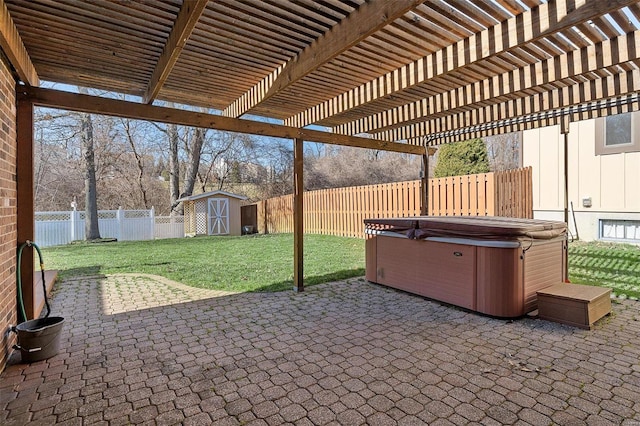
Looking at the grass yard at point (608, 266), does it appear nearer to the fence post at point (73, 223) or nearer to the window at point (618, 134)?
the window at point (618, 134)

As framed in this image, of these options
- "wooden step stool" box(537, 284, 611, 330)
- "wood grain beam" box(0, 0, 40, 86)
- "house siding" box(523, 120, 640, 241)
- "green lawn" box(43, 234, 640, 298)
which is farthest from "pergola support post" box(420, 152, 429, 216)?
"wood grain beam" box(0, 0, 40, 86)

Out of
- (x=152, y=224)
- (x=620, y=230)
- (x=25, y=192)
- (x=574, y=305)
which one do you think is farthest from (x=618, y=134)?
(x=152, y=224)

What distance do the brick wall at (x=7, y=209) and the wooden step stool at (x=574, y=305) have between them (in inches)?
197

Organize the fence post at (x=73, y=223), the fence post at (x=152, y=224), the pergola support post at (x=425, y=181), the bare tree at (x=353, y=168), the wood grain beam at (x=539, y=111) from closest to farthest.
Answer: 1. the wood grain beam at (x=539, y=111)
2. the pergola support post at (x=425, y=181)
3. the fence post at (x=73, y=223)
4. the fence post at (x=152, y=224)
5. the bare tree at (x=353, y=168)

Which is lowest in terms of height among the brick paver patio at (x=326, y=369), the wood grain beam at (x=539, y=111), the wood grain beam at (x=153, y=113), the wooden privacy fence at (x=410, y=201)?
the brick paver patio at (x=326, y=369)

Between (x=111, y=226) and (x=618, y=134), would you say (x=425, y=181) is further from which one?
(x=111, y=226)

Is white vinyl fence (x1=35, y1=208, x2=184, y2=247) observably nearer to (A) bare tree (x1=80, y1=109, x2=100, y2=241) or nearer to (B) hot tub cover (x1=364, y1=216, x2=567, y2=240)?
(A) bare tree (x1=80, y1=109, x2=100, y2=241)

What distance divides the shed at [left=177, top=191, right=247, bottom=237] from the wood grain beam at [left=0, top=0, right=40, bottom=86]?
12825mm

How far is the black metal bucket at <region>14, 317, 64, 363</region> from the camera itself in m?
2.84

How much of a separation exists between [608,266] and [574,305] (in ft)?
11.6

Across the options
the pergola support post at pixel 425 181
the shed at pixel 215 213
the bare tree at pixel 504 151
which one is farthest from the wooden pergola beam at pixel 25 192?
the bare tree at pixel 504 151

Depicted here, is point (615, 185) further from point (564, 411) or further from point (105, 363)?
point (105, 363)

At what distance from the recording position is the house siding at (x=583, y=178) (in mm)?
7957

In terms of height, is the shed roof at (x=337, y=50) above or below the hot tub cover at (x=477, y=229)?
above
